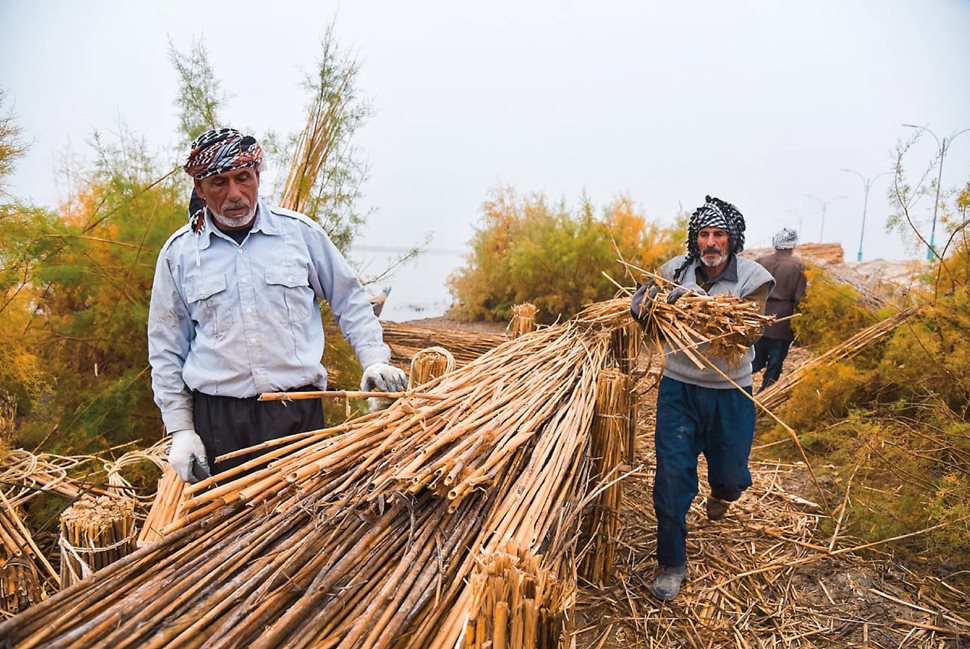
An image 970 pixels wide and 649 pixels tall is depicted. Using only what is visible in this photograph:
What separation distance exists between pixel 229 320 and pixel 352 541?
3.03ft

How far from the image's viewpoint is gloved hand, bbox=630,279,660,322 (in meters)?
2.48

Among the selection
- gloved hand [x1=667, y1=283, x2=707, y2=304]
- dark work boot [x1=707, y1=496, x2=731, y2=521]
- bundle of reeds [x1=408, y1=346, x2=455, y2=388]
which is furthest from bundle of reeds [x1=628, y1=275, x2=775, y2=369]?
bundle of reeds [x1=408, y1=346, x2=455, y2=388]

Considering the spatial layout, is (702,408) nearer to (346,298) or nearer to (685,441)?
(685,441)

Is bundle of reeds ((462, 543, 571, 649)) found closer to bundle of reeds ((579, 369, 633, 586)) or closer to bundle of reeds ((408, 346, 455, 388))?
bundle of reeds ((579, 369, 633, 586))

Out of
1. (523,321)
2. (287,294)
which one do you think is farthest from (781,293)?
(287,294)

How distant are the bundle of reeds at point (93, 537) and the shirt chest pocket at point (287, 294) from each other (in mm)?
926

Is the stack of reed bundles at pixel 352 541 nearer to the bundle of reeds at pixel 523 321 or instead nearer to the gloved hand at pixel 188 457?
the gloved hand at pixel 188 457

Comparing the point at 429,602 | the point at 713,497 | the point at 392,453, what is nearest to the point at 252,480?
the point at 392,453

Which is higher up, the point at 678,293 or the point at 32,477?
the point at 678,293

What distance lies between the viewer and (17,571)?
7.48ft

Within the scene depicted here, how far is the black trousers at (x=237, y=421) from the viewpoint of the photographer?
2016 millimetres

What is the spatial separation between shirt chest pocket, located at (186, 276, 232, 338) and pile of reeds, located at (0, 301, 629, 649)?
1.77 ft

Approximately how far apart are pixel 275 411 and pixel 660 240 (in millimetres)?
6956

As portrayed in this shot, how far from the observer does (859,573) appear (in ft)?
9.21
